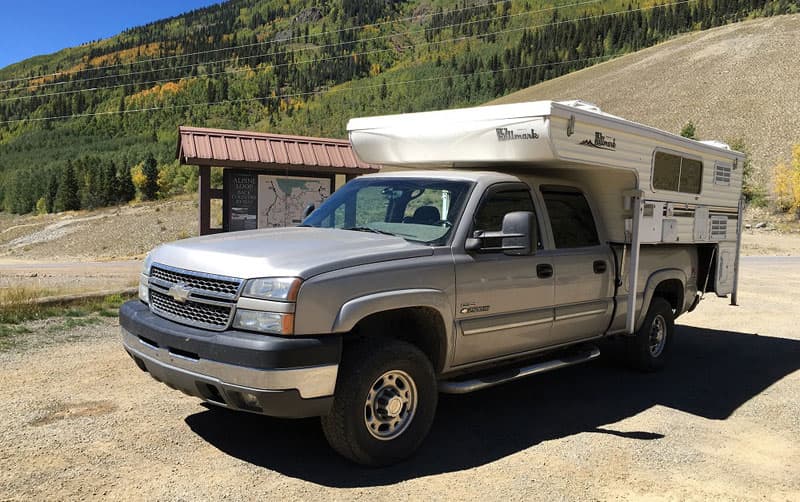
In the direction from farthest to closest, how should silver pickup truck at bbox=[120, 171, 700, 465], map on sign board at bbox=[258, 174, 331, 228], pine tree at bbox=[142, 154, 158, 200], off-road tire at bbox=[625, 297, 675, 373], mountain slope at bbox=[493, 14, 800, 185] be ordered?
pine tree at bbox=[142, 154, 158, 200] < mountain slope at bbox=[493, 14, 800, 185] < map on sign board at bbox=[258, 174, 331, 228] < off-road tire at bbox=[625, 297, 675, 373] < silver pickup truck at bbox=[120, 171, 700, 465]

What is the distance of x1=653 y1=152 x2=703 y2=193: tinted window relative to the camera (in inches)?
273

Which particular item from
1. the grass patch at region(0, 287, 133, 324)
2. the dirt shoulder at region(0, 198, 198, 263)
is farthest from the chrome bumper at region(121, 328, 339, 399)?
the dirt shoulder at region(0, 198, 198, 263)

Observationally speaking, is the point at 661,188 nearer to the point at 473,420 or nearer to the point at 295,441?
the point at 473,420

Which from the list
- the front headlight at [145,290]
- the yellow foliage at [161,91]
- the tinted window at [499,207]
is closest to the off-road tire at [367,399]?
the tinted window at [499,207]

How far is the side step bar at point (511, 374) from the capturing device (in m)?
4.99

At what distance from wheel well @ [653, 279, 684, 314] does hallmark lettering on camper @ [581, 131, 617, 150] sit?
2171 millimetres

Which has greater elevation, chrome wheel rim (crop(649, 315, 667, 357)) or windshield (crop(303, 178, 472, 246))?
windshield (crop(303, 178, 472, 246))

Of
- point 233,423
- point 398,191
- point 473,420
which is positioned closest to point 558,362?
point 473,420

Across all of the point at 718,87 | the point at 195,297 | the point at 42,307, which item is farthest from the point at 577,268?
the point at 718,87

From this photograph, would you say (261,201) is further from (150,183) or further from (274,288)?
(150,183)

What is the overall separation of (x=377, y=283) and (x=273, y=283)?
70cm

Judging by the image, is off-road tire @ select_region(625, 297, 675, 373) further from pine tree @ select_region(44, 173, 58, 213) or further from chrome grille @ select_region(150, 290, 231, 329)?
pine tree @ select_region(44, 173, 58, 213)

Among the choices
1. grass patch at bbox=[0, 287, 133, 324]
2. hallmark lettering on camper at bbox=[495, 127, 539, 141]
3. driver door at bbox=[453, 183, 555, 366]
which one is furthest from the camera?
grass patch at bbox=[0, 287, 133, 324]

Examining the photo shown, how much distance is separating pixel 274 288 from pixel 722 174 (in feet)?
21.1
